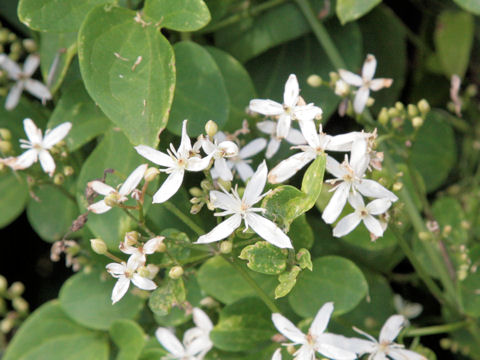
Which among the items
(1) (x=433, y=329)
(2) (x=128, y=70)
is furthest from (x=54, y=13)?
(1) (x=433, y=329)

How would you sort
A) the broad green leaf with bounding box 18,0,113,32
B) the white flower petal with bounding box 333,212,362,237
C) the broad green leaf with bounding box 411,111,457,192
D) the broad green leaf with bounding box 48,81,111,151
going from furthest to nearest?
the broad green leaf with bounding box 411,111,457,192, the broad green leaf with bounding box 48,81,111,151, the broad green leaf with bounding box 18,0,113,32, the white flower petal with bounding box 333,212,362,237

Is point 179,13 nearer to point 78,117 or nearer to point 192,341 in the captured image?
point 78,117

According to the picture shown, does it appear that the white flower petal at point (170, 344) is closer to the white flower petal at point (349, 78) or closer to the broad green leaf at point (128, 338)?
the broad green leaf at point (128, 338)

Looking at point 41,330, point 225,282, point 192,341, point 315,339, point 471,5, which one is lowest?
point 41,330

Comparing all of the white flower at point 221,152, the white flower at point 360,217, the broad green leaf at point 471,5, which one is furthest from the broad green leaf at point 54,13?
the broad green leaf at point 471,5

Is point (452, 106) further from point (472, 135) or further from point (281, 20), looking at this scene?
point (281, 20)

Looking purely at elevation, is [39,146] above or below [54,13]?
below

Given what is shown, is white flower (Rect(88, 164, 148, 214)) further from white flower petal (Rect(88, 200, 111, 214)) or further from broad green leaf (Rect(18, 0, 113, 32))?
broad green leaf (Rect(18, 0, 113, 32))

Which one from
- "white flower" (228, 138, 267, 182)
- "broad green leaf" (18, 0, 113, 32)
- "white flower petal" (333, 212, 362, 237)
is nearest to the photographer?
"white flower petal" (333, 212, 362, 237)

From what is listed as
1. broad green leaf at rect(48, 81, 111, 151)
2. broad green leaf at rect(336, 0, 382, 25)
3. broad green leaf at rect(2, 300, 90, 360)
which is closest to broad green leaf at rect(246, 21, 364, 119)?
broad green leaf at rect(336, 0, 382, 25)
